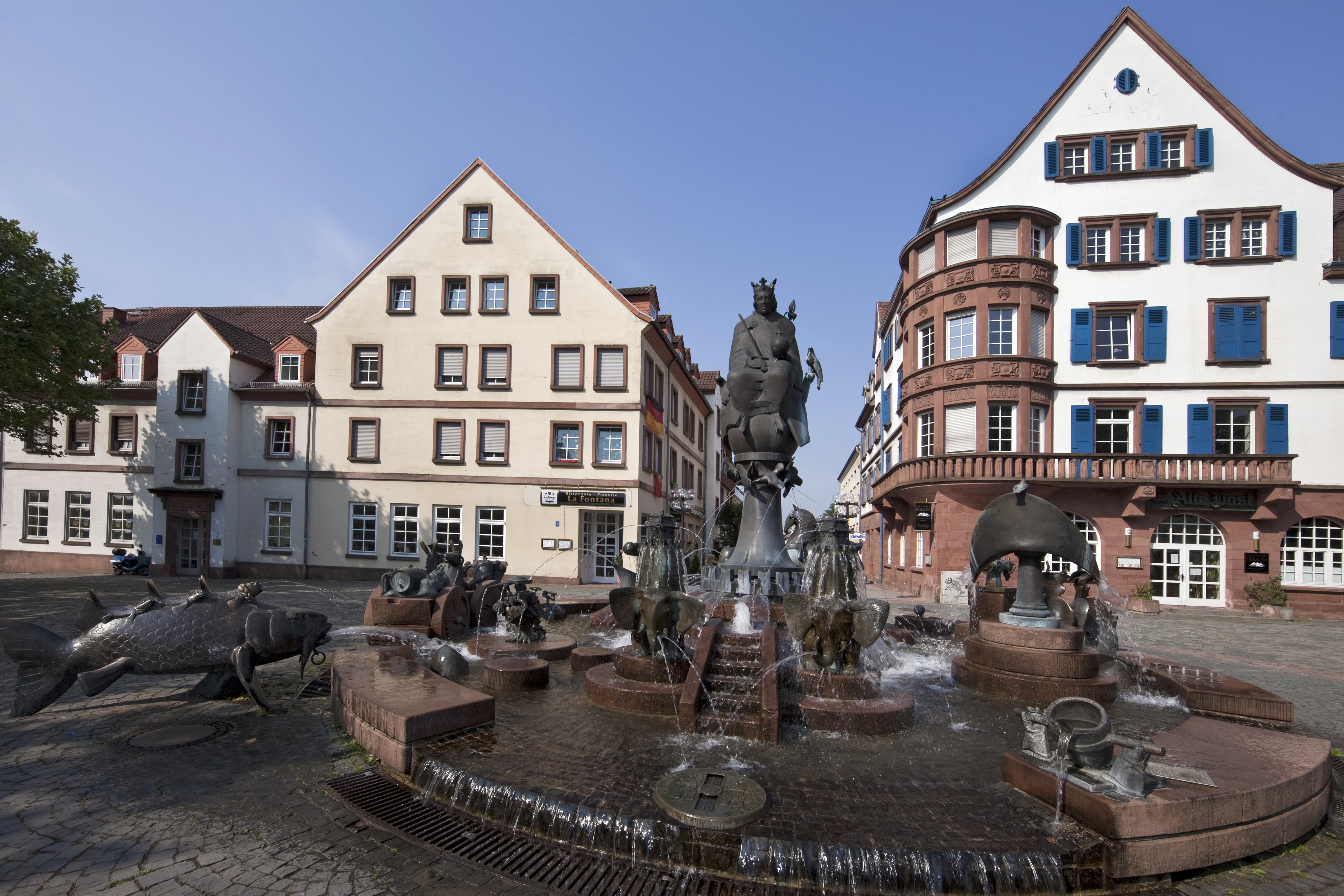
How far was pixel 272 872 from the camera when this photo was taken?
4.24m

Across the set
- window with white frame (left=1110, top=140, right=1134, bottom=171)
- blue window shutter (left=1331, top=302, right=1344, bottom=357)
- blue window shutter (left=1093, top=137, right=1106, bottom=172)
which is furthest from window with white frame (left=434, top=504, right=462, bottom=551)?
blue window shutter (left=1331, top=302, right=1344, bottom=357)

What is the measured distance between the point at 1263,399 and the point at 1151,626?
11375mm

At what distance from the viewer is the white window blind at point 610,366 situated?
28328 millimetres

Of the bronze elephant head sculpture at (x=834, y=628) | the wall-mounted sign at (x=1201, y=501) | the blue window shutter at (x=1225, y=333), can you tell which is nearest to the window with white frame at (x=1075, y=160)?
the blue window shutter at (x=1225, y=333)

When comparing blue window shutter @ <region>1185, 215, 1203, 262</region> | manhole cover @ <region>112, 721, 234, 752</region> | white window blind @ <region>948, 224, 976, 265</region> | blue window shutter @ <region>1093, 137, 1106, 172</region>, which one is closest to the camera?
manhole cover @ <region>112, 721, 234, 752</region>

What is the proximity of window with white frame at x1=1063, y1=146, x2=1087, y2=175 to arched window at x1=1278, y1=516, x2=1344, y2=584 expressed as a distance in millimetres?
14789

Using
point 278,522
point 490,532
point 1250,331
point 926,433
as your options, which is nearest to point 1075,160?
point 1250,331

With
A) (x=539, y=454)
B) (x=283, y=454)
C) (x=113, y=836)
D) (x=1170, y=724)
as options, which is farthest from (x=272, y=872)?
(x=283, y=454)

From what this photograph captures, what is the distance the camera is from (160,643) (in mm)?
6938

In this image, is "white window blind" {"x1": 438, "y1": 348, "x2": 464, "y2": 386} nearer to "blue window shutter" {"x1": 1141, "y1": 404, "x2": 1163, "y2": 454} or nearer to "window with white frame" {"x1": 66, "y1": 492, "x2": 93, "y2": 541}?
"window with white frame" {"x1": 66, "y1": 492, "x2": 93, "y2": 541}

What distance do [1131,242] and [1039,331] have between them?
5088 millimetres

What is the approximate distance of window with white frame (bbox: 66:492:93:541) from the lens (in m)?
31.0

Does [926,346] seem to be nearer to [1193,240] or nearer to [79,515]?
[1193,240]

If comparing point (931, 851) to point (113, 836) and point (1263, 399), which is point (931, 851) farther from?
point (1263, 399)
